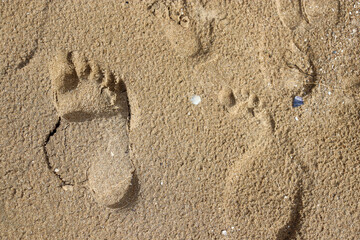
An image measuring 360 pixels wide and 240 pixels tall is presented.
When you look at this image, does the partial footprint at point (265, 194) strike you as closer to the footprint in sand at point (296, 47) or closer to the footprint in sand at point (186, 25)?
the footprint in sand at point (296, 47)

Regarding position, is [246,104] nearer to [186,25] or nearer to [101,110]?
[186,25]

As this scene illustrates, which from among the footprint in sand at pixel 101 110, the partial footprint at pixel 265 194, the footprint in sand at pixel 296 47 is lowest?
the partial footprint at pixel 265 194

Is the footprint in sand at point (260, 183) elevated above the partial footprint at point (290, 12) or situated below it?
below

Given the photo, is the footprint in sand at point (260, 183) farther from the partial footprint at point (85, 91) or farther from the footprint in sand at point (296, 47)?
the partial footprint at point (85, 91)

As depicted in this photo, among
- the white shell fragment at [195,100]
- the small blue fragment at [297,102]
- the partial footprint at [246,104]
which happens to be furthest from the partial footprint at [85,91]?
the small blue fragment at [297,102]

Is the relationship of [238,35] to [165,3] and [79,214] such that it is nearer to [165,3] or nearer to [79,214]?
Result: [165,3]

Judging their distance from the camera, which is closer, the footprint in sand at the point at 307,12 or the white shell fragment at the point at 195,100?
the white shell fragment at the point at 195,100

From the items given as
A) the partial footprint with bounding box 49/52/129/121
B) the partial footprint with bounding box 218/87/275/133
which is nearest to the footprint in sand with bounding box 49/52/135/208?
the partial footprint with bounding box 49/52/129/121
